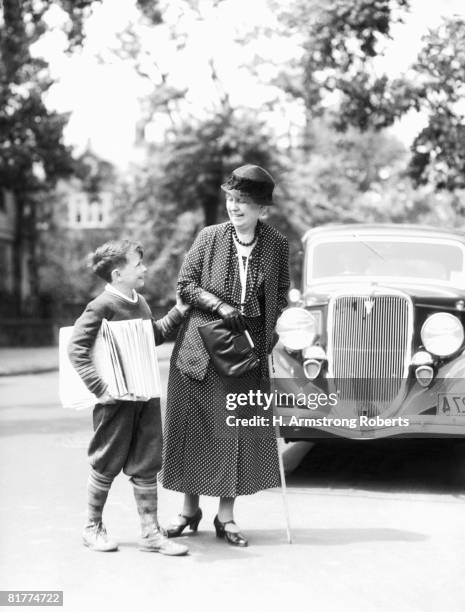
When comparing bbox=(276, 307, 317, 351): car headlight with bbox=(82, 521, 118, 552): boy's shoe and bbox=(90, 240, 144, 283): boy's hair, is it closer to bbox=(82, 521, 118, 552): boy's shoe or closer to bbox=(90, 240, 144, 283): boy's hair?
bbox=(90, 240, 144, 283): boy's hair

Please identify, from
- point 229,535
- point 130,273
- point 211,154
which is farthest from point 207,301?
point 211,154

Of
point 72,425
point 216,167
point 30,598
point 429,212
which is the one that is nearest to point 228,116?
point 216,167

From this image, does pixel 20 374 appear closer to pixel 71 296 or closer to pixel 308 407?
pixel 308 407

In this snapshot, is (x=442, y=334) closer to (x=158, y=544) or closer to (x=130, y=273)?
(x=130, y=273)

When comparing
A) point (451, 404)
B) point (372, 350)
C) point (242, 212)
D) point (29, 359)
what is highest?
point (242, 212)

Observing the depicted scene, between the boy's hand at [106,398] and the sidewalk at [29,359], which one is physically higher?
the boy's hand at [106,398]

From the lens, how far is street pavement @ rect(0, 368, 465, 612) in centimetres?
425

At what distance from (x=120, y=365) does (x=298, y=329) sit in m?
2.50

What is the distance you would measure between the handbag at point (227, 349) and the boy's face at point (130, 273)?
436mm

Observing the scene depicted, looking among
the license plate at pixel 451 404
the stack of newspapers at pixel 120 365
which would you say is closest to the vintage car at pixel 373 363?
the license plate at pixel 451 404

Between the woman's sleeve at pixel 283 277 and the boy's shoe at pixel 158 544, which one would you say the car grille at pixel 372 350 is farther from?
the boy's shoe at pixel 158 544

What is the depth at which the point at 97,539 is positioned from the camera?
198 inches

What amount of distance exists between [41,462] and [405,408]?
3.03 metres

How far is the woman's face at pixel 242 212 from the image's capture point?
532cm
